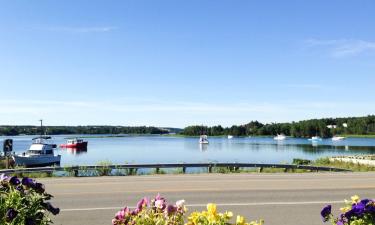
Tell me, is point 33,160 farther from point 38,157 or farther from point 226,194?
point 226,194

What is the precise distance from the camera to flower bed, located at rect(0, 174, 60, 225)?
517cm

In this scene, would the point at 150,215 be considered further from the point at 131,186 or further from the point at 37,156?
the point at 37,156

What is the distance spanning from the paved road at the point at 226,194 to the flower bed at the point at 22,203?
508 cm

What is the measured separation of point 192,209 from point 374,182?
32.1ft

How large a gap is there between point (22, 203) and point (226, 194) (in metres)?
10.3

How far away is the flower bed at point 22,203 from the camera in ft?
17.0

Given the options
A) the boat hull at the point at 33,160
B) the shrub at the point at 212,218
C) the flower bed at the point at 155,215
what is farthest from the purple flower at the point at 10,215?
the boat hull at the point at 33,160

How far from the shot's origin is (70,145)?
121 m

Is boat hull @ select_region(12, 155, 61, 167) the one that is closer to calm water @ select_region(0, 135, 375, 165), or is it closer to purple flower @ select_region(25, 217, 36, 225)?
calm water @ select_region(0, 135, 375, 165)

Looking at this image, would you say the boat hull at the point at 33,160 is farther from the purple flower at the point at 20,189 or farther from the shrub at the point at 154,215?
the shrub at the point at 154,215

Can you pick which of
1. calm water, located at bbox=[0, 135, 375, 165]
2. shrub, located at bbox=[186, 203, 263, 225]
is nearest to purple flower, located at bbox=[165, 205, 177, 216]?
shrub, located at bbox=[186, 203, 263, 225]

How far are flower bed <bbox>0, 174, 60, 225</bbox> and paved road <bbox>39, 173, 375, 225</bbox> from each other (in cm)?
508

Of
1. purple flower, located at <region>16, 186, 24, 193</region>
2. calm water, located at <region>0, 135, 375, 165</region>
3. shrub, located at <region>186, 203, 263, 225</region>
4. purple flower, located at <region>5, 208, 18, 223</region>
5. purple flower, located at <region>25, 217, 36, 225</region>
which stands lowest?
calm water, located at <region>0, 135, 375, 165</region>

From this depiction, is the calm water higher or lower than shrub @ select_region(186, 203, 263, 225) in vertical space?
lower
